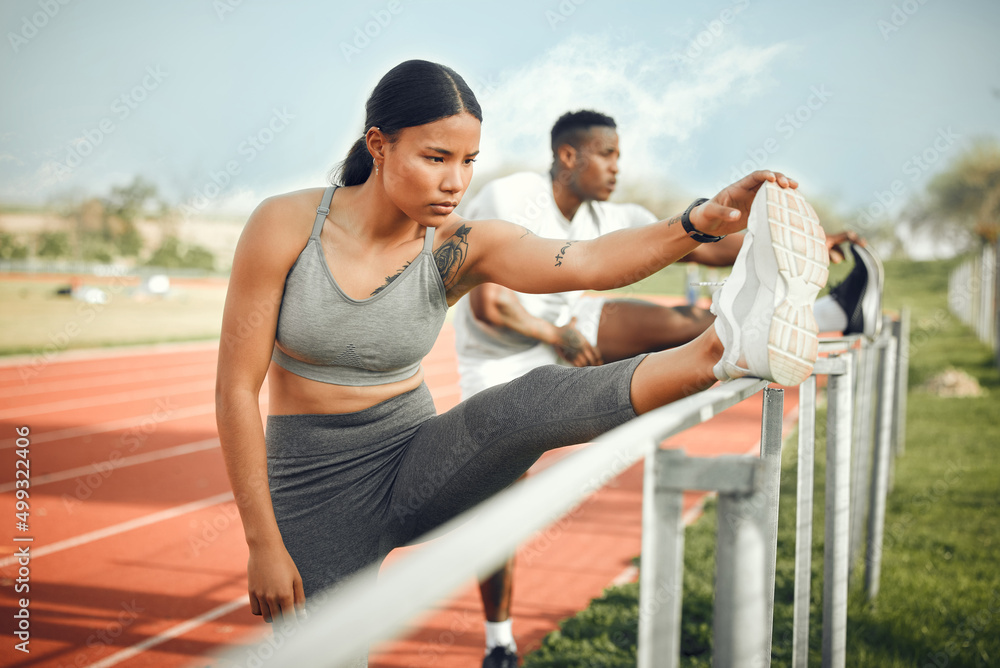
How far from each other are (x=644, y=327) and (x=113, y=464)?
5.46 meters

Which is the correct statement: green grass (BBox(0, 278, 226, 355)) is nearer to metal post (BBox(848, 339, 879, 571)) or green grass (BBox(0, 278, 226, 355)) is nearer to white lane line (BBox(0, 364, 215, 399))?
white lane line (BBox(0, 364, 215, 399))

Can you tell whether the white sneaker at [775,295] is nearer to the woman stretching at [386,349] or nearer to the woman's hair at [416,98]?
the woman stretching at [386,349]

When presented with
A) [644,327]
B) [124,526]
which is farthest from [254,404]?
[124,526]

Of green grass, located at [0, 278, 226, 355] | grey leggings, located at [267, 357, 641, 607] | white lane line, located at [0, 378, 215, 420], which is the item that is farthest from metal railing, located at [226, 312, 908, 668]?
green grass, located at [0, 278, 226, 355]

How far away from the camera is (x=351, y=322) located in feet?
5.82

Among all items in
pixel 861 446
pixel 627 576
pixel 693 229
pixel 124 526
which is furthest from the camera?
pixel 124 526

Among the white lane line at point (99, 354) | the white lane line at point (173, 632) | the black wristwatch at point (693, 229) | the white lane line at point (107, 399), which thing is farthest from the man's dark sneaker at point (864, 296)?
the white lane line at point (99, 354)

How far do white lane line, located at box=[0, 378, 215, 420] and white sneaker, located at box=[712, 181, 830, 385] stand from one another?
9.77 m

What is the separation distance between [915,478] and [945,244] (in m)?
46.8

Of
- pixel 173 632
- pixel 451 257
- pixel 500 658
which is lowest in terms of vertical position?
pixel 173 632

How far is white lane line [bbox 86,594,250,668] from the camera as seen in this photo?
292 centimetres

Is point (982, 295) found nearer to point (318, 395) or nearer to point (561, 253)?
point (561, 253)

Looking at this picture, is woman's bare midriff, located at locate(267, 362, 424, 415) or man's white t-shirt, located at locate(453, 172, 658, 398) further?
man's white t-shirt, located at locate(453, 172, 658, 398)

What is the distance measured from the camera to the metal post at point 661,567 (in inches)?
33.4
